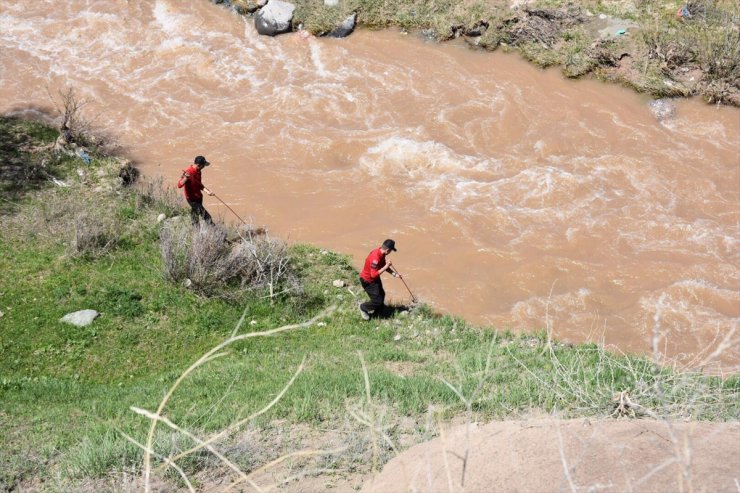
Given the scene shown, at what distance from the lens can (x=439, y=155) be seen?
1320 cm

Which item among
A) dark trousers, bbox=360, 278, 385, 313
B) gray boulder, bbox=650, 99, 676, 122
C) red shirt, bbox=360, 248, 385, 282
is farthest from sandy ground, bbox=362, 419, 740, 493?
gray boulder, bbox=650, 99, 676, 122

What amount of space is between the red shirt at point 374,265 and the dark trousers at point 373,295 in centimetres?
8

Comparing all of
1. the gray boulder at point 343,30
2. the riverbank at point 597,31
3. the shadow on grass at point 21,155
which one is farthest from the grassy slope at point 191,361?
the riverbank at point 597,31

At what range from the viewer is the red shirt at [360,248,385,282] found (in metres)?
8.79

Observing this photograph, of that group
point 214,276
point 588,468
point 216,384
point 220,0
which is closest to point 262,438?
point 216,384

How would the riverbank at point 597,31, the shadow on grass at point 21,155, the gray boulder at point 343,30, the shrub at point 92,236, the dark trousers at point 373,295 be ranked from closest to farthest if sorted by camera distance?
1. the dark trousers at point 373,295
2. the shrub at point 92,236
3. the shadow on grass at point 21,155
4. the riverbank at point 597,31
5. the gray boulder at point 343,30

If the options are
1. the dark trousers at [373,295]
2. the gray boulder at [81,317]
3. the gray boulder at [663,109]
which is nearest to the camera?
the gray boulder at [81,317]

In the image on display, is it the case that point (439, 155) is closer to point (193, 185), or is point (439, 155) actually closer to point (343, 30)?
point (193, 185)

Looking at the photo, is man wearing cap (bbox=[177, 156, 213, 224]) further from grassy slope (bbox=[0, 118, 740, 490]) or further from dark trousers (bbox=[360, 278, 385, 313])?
dark trousers (bbox=[360, 278, 385, 313])

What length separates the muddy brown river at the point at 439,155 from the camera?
10.7m

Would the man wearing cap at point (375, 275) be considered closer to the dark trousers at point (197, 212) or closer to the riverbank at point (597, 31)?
the dark trousers at point (197, 212)

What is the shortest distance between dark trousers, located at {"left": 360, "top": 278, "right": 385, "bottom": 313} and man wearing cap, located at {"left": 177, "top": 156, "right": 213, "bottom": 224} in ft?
9.48

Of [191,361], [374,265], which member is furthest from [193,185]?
[374,265]

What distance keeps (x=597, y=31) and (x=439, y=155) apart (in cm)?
608
